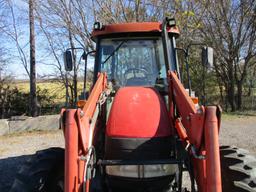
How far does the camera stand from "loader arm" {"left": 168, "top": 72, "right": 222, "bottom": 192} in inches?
103

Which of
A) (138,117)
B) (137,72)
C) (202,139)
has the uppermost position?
(137,72)

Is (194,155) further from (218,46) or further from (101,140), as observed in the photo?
(218,46)

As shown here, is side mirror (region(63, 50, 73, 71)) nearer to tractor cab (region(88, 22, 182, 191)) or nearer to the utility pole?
tractor cab (region(88, 22, 182, 191))

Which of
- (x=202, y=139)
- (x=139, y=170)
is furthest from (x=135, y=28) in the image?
(x=202, y=139)

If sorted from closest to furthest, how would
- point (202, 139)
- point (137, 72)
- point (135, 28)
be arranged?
point (202, 139)
point (135, 28)
point (137, 72)

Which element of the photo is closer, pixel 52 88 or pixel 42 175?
pixel 42 175

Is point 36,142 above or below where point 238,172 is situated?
below

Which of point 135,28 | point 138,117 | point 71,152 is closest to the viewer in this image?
point 71,152

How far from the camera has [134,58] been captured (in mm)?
4777

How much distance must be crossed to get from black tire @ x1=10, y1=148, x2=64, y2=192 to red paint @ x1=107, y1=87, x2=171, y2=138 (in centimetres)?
73

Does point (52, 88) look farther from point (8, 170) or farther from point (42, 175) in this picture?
point (42, 175)

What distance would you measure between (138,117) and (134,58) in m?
1.49

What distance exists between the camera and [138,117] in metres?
3.46

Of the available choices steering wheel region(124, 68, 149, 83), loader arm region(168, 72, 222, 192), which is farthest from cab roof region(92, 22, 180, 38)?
loader arm region(168, 72, 222, 192)
